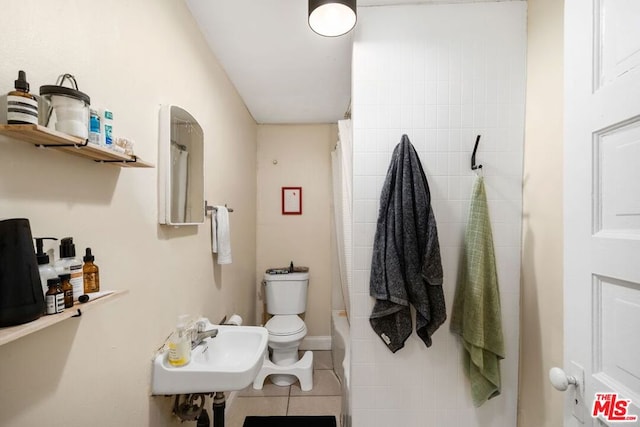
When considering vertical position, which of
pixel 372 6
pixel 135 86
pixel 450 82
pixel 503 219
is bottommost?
pixel 503 219

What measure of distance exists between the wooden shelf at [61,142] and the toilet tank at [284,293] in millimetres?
2074

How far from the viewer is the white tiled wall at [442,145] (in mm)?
1364

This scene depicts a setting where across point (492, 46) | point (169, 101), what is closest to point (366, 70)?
point (492, 46)

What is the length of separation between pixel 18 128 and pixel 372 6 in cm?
148

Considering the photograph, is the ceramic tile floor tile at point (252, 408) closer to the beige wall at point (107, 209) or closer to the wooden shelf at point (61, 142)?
the beige wall at point (107, 209)

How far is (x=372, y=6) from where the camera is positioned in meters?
1.38

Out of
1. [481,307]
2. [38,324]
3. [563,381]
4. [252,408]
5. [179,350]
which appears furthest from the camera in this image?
[252,408]

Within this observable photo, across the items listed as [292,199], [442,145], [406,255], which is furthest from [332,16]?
[292,199]

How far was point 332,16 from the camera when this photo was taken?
120 centimetres

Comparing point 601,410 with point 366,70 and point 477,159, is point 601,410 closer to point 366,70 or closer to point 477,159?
point 477,159

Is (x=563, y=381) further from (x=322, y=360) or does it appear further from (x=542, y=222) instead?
(x=322, y=360)

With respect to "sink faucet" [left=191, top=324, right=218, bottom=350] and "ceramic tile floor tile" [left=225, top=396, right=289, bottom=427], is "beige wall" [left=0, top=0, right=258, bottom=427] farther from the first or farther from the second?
"ceramic tile floor tile" [left=225, top=396, right=289, bottom=427]

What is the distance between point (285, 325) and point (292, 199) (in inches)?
49.9

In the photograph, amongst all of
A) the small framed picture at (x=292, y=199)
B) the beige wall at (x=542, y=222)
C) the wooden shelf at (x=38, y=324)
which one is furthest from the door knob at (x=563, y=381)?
the small framed picture at (x=292, y=199)
